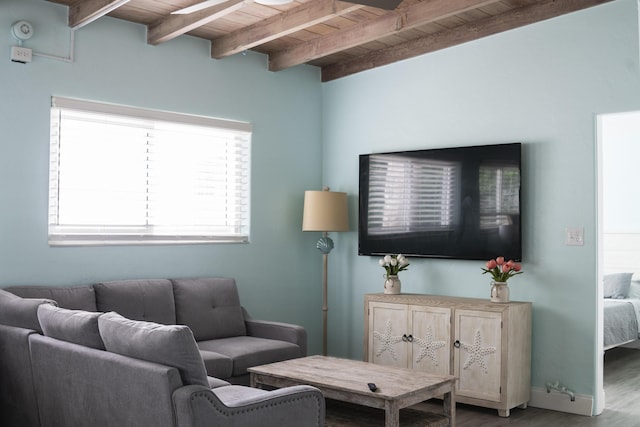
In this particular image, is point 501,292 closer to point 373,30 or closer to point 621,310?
point 373,30

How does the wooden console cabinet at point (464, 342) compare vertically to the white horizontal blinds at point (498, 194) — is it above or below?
below

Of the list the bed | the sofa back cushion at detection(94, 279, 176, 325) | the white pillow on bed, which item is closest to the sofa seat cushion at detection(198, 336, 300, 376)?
the sofa back cushion at detection(94, 279, 176, 325)

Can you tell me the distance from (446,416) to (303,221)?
2.47 m

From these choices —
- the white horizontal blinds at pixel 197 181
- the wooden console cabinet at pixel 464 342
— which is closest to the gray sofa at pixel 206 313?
the white horizontal blinds at pixel 197 181

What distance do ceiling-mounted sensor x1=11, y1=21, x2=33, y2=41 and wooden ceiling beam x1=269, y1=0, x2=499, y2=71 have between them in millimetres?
2061

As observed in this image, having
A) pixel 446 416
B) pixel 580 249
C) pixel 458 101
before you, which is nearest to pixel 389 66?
pixel 458 101

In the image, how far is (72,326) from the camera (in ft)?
10.3

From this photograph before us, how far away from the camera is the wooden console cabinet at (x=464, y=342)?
4523 mm

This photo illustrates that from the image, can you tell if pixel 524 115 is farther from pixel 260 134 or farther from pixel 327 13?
pixel 260 134

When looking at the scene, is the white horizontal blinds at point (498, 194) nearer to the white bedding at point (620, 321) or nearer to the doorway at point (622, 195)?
the white bedding at point (620, 321)

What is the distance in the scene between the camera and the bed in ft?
20.3

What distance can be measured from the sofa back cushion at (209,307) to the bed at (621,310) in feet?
10.7

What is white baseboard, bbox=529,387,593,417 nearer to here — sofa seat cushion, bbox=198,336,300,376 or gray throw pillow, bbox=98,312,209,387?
sofa seat cushion, bbox=198,336,300,376

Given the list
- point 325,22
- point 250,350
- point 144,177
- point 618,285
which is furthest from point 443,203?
point 618,285
